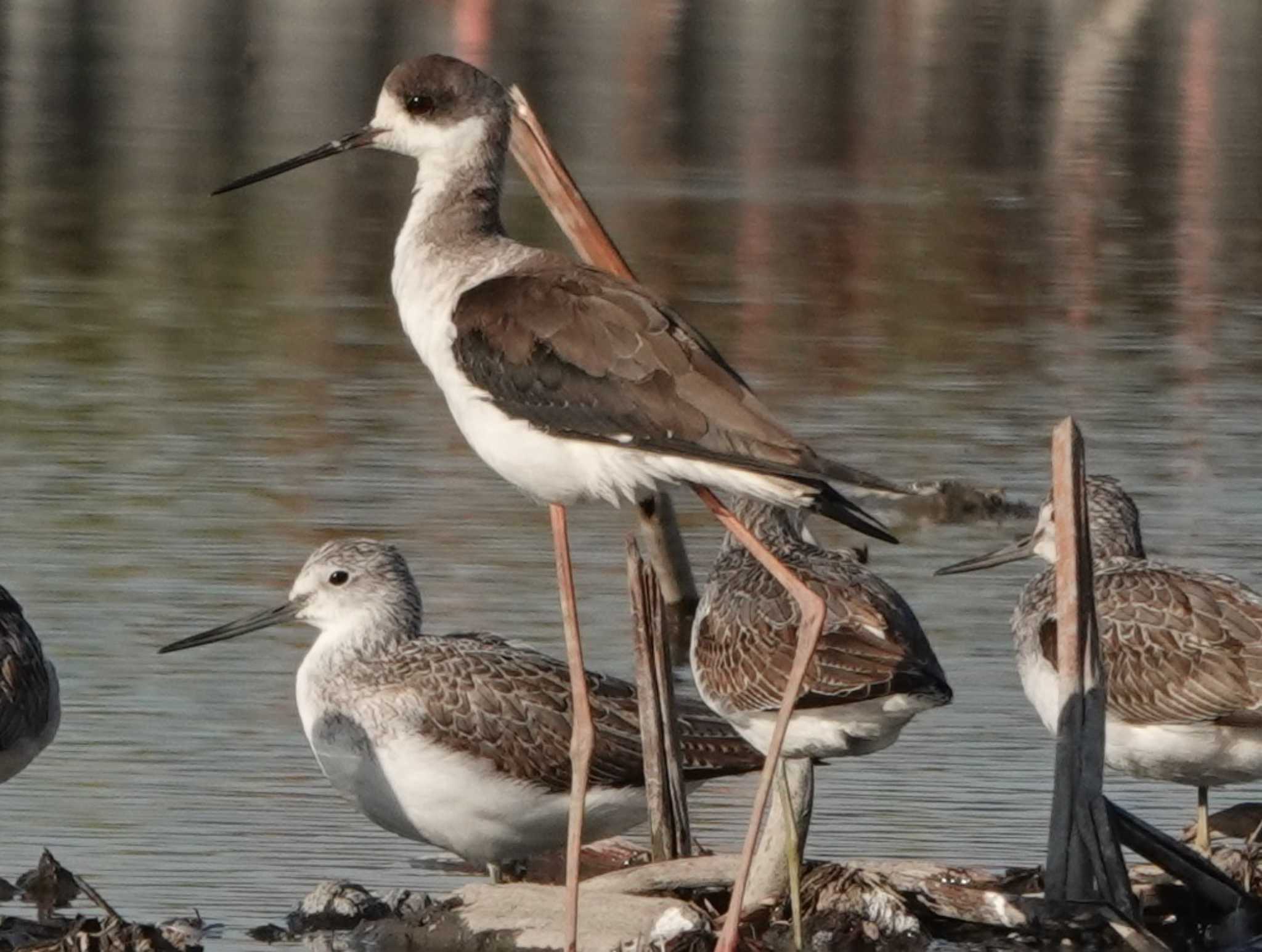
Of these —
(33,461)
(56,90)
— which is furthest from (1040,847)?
(56,90)

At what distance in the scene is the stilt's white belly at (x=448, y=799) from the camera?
9477 mm

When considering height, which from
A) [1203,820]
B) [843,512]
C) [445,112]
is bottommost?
[1203,820]

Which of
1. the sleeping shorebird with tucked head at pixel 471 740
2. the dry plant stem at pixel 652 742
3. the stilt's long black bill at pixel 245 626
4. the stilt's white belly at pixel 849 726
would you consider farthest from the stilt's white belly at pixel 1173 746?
the stilt's long black bill at pixel 245 626

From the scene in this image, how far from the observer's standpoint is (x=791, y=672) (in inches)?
342

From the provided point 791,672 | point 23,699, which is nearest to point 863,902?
point 791,672

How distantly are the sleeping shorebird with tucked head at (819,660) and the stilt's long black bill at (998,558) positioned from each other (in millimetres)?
1407

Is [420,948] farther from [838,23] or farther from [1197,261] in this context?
[838,23]

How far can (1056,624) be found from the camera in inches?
386

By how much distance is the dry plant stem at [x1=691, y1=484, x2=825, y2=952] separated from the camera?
840cm

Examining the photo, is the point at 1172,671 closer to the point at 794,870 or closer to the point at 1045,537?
the point at 1045,537

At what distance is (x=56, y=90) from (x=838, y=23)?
1543cm

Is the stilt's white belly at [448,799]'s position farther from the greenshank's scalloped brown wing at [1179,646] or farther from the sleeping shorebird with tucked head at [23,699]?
the greenshank's scalloped brown wing at [1179,646]

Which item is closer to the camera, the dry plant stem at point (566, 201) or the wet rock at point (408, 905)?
the wet rock at point (408, 905)

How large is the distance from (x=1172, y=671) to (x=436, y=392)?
23.6ft
